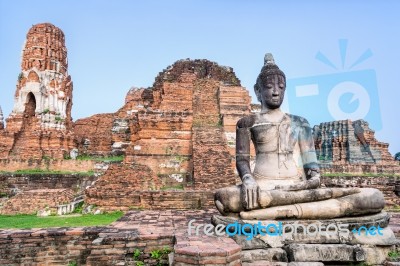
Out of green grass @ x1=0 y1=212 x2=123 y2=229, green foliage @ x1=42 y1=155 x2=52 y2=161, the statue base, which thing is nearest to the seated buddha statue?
the statue base

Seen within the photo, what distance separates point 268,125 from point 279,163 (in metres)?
0.57

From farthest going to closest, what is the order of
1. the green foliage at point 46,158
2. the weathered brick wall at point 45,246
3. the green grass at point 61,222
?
the green foliage at point 46,158, the green grass at point 61,222, the weathered brick wall at point 45,246

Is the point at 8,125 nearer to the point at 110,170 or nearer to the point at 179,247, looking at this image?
the point at 110,170

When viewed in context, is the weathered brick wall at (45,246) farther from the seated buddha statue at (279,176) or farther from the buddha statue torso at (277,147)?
the buddha statue torso at (277,147)

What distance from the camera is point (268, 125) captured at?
4.78 meters

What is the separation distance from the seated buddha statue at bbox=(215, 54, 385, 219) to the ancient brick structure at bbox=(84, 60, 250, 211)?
4.12m

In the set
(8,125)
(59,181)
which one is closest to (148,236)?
(59,181)

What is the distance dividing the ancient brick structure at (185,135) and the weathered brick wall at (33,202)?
4.80ft

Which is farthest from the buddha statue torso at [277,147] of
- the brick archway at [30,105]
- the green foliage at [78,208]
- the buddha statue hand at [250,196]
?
the brick archway at [30,105]

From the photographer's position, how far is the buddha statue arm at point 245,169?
393cm

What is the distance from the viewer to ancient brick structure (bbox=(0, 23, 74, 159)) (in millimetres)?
17500

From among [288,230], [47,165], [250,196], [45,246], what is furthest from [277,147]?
[47,165]

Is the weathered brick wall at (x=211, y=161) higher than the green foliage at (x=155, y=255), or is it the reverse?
the weathered brick wall at (x=211, y=161)

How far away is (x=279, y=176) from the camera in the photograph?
15.0 feet
